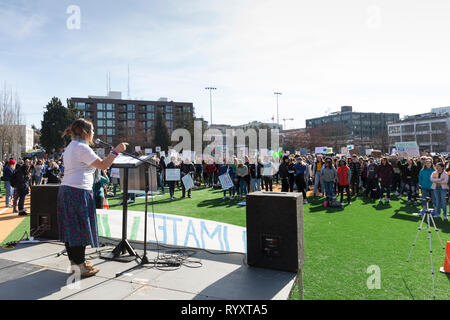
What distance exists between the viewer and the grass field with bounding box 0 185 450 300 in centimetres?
403

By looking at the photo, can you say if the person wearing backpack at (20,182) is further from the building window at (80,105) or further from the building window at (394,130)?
the building window at (394,130)

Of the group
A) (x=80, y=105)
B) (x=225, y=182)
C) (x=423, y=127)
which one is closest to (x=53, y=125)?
(x=80, y=105)

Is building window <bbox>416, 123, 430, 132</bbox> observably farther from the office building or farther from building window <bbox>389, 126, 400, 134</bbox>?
the office building

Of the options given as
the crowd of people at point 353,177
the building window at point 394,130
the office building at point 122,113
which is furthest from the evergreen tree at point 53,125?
the building window at point 394,130

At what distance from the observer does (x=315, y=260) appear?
5.18 m

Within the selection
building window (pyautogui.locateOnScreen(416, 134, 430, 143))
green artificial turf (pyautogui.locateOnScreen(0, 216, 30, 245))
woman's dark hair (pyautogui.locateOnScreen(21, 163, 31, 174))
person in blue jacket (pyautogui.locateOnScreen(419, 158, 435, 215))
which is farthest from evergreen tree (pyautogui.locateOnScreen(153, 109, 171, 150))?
building window (pyautogui.locateOnScreen(416, 134, 430, 143))

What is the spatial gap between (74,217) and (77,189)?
0.36 m

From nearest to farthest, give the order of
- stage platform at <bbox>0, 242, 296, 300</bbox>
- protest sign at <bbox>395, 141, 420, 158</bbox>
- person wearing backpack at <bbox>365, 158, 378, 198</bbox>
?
1. stage platform at <bbox>0, 242, 296, 300</bbox>
2. person wearing backpack at <bbox>365, 158, 378, 198</bbox>
3. protest sign at <bbox>395, 141, 420, 158</bbox>

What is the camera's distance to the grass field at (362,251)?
4.03 m

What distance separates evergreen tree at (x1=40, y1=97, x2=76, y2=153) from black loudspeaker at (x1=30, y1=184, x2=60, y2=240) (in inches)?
1931

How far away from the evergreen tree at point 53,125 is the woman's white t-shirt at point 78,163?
51866 mm
